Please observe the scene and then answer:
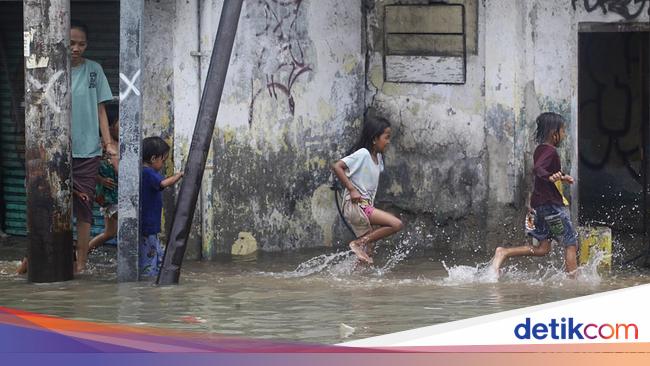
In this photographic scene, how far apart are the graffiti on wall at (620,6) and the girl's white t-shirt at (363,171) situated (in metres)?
2.36

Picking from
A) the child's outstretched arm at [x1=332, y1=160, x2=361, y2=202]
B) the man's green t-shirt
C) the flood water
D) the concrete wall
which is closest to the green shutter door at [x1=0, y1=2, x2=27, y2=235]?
the flood water

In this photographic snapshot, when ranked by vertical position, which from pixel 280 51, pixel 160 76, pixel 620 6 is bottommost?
pixel 160 76

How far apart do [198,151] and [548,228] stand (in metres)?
2.72

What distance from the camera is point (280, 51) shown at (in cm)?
1268

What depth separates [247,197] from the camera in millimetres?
12680

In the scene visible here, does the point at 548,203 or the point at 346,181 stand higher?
the point at 346,181

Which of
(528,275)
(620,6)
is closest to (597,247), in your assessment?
(528,275)

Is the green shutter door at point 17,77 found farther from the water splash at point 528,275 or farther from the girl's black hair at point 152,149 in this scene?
the water splash at point 528,275

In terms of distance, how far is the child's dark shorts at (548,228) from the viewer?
439 inches

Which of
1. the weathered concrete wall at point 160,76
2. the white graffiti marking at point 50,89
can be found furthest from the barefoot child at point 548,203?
the white graffiti marking at point 50,89

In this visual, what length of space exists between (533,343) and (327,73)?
7.54 metres

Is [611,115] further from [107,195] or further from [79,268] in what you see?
[79,268]

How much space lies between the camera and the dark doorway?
52.1ft

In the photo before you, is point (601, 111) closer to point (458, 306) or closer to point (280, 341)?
point (458, 306)
